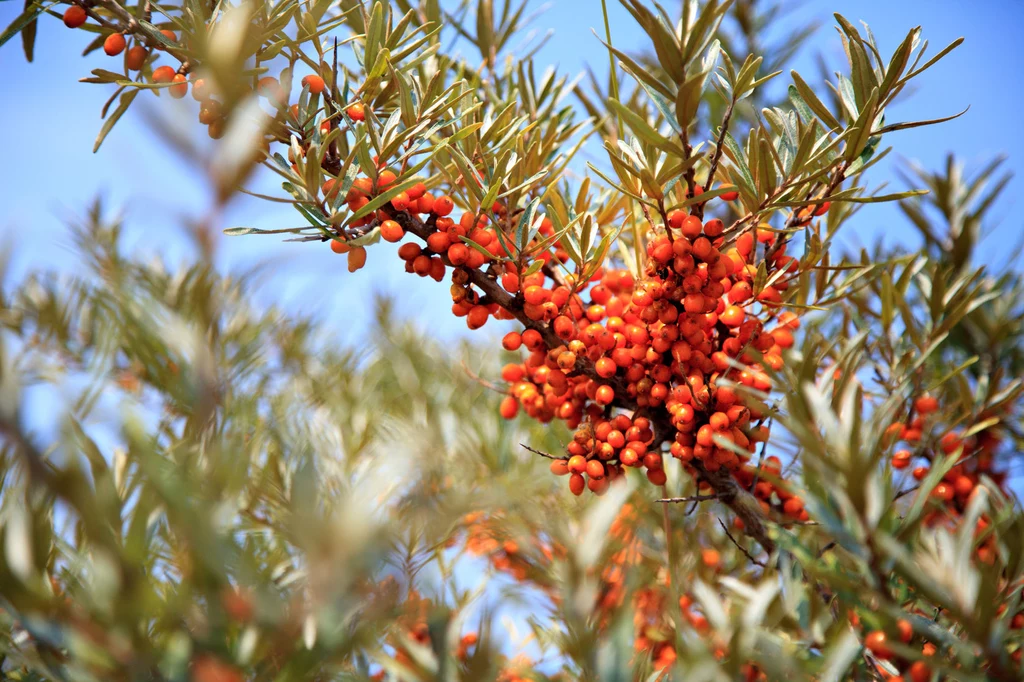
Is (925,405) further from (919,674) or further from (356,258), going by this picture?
(356,258)

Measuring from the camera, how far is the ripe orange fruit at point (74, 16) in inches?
28.7

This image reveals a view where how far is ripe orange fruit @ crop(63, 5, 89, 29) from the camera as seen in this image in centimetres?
73

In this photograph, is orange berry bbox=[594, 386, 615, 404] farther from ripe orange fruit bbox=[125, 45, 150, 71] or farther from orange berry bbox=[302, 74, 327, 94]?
ripe orange fruit bbox=[125, 45, 150, 71]

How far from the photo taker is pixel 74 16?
73cm

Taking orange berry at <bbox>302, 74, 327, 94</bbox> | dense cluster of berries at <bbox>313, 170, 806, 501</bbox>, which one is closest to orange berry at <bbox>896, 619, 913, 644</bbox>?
dense cluster of berries at <bbox>313, 170, 806, 501</bbox>

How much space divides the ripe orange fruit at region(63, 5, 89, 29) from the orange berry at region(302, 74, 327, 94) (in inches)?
9.3

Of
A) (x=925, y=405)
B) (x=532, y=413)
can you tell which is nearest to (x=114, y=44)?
(x=532, y=413)

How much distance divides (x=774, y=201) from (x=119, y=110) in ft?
2.36

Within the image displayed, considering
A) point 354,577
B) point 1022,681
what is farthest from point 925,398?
point 354,577

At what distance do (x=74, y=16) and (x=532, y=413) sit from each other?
674 millimetres

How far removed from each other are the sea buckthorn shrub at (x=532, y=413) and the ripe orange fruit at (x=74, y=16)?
0.01m

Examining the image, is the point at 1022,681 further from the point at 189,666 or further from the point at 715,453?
the point at 189,666

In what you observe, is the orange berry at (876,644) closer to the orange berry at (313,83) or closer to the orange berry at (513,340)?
the orange berry at (513,340)

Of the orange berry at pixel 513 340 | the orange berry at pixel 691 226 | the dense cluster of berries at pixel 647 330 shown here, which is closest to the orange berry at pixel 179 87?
the dense cluster of berries at pixel 647 330
